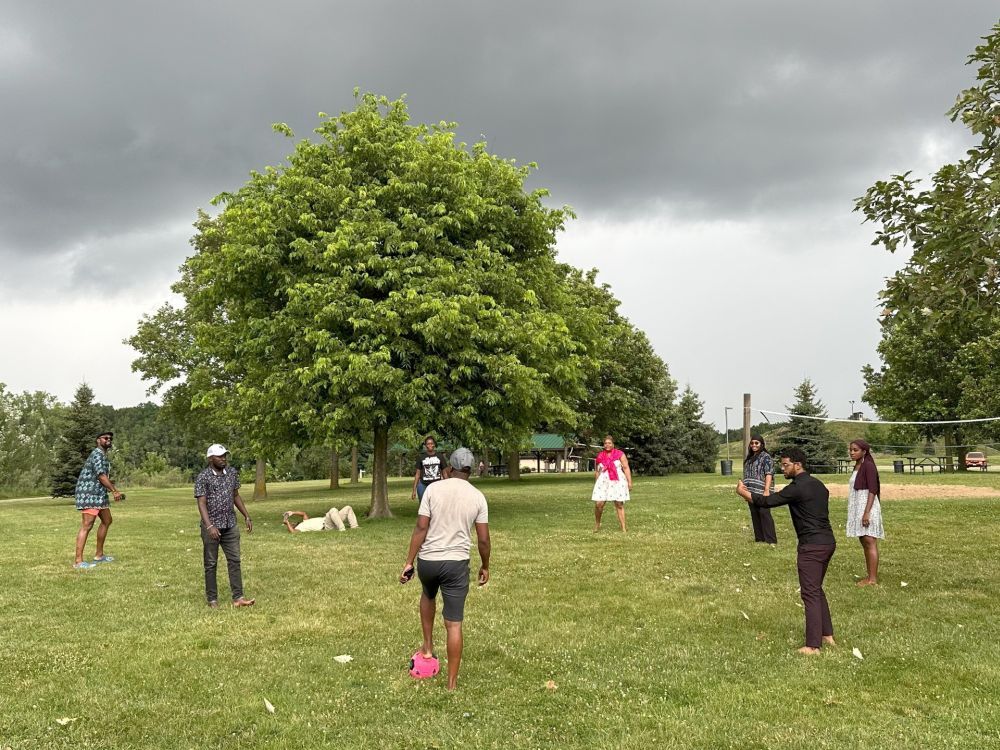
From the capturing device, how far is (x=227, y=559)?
9.91m

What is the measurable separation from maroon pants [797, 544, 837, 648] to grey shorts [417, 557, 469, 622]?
3.59 metres

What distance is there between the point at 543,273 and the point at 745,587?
49.9 feet

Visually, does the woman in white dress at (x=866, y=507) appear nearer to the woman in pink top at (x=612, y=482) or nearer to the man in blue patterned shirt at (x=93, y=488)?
the woman in pink top at (x=612, y=482)

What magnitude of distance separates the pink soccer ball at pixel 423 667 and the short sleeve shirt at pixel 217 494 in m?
4.32

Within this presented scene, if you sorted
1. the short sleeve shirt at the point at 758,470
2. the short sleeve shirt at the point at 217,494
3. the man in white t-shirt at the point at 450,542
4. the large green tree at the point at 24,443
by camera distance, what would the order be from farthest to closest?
1. the large green tree at the point at 24,443
2. the short sleeve shirt at the point at 758,470
3. the short sleeve shirt at the point at 217,494
4. the man in white t-shirt at the point at 450,542

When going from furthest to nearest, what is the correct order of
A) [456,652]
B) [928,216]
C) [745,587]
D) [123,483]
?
1. [123,483]
2. [745,587]
3. [928,216]
4. [456,652]

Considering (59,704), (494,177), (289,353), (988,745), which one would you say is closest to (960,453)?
(494,177)

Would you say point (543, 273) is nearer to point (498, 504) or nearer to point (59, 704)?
point (498, 504)

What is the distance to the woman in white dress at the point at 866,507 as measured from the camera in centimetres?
1086

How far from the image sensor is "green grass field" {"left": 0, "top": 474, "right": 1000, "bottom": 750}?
18.3ft

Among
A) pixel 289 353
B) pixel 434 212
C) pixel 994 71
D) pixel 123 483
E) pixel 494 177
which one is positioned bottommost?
pixel 123 483

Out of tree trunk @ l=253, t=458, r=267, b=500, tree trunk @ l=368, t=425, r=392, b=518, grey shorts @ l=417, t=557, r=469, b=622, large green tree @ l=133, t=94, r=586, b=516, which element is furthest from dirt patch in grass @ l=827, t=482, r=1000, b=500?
tree trunk @ l=253, t=458, r=267, b=500

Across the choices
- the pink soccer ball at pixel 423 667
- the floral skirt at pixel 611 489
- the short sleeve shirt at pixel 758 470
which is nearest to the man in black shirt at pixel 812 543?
the pink soccer ball at pixel 423 667

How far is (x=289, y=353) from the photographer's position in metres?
21.9
